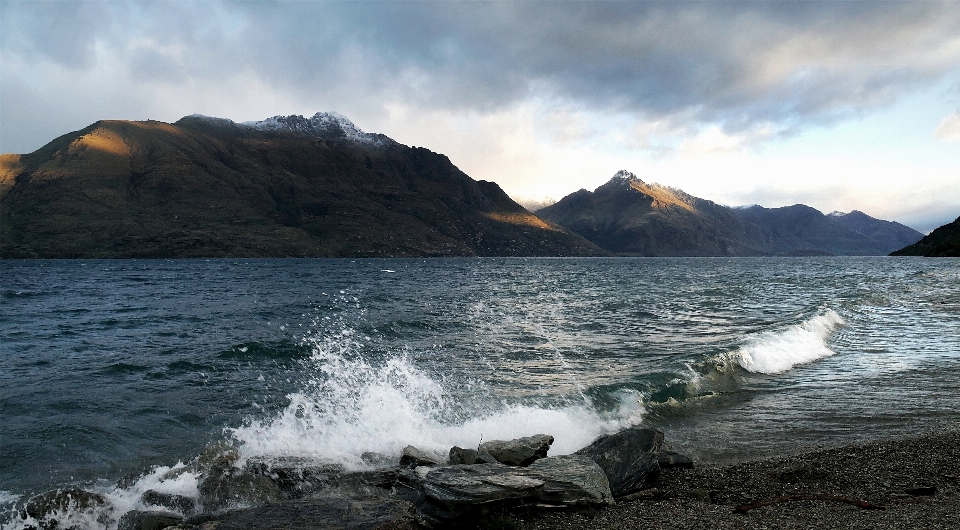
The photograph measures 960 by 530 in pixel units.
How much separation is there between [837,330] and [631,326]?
41.4 ft

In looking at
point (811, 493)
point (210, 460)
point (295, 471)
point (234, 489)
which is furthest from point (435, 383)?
point (811, 493)

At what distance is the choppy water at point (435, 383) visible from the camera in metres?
13.7

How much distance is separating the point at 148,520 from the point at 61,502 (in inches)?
76.1

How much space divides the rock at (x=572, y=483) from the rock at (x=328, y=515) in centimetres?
245

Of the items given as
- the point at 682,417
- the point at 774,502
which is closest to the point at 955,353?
the point at 682,417

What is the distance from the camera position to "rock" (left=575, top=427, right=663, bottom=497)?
35.4 feet

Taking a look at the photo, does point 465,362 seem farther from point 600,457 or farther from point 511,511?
point 511,511

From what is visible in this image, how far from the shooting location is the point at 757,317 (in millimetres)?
38344

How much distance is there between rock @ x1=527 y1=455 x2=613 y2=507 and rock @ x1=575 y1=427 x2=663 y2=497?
2.21 ft

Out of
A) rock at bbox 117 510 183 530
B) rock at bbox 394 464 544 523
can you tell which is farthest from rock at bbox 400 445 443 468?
rock at bbox 117 510 183 530

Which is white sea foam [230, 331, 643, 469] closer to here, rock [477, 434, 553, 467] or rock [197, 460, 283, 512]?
rock [197, 460, 283, 512]

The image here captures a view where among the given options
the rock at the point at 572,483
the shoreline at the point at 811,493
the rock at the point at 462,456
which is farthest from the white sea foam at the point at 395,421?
the shoreline at the point at 811,493

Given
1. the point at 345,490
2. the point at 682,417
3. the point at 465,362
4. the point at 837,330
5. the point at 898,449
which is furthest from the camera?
the point at 837,330

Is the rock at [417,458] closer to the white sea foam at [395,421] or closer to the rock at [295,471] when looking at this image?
the white sea foam at [395,421]
